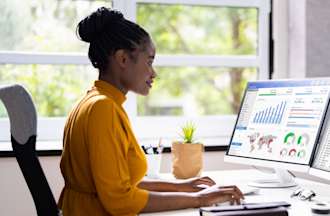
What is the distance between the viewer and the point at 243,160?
1.98 m

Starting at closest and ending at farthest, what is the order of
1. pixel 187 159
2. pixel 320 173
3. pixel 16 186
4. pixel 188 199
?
pixel 188 199 < pixel 320 173 < pixel 187 159 < pixel 16 186

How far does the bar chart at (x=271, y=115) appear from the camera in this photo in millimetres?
1896

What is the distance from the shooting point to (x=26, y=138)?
1.32 m

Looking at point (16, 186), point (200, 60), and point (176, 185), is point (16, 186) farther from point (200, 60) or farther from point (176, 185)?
point (200, 60)

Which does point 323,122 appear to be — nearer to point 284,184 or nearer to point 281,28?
point 284,184

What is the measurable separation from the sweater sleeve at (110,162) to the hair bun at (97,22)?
0.29 metres

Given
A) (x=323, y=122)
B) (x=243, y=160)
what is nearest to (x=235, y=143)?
(x=243, y=160)

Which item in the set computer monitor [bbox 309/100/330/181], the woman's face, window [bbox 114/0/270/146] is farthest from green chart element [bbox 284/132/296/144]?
window [bbox 114/0/270/146]

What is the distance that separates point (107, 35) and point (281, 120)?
29.4 inches

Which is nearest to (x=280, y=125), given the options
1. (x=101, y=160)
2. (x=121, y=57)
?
(x=121, y=57)

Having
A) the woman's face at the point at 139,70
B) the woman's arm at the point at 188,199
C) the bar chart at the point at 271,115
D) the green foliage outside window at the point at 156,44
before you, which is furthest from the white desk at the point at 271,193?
the green foliage outside window at the point at 156,44

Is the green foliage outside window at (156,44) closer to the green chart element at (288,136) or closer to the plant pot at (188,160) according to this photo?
the plant pot at (188,160)

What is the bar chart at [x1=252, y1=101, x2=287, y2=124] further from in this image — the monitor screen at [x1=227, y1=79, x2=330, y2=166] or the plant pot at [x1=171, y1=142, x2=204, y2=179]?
the plant pot at [x1=171, y1=142, x2=204, y2=179]

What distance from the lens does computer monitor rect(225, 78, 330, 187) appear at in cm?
176
